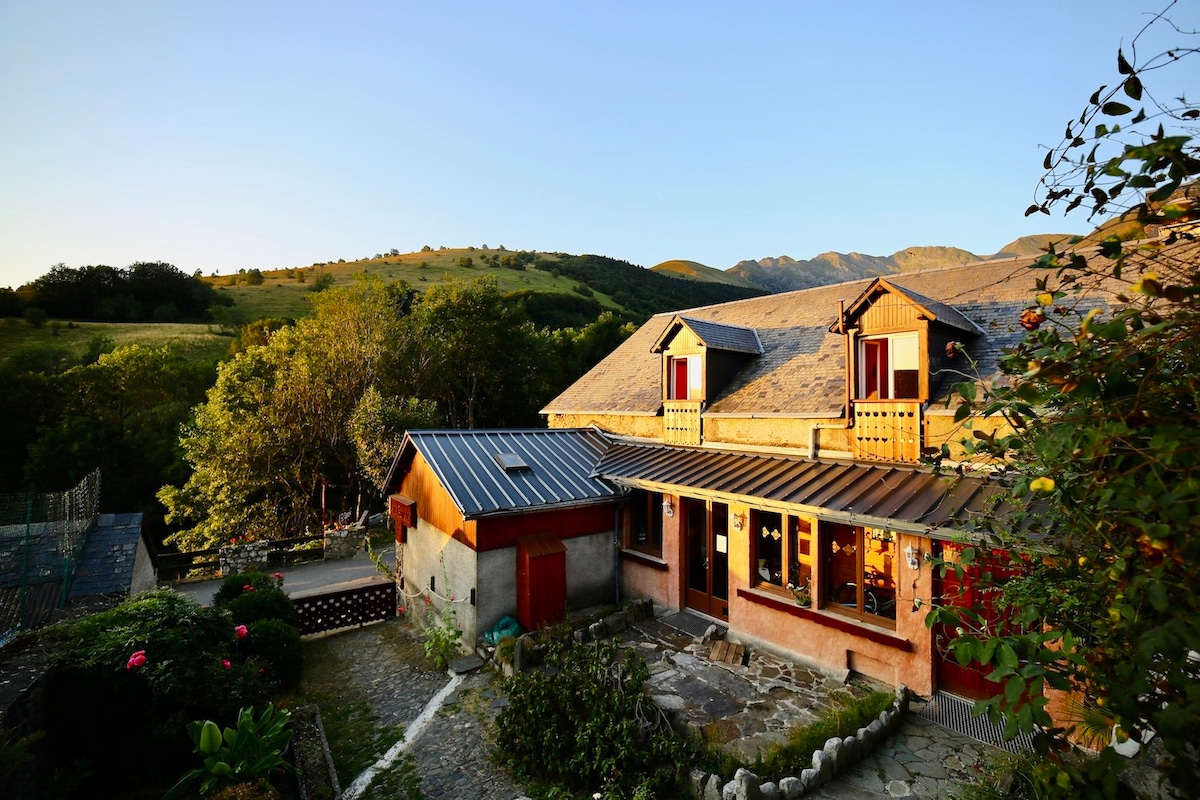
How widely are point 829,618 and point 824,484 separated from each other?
8.25ft

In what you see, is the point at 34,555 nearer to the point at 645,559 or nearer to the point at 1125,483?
the point at 645,559

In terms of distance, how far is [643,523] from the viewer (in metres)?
14.4

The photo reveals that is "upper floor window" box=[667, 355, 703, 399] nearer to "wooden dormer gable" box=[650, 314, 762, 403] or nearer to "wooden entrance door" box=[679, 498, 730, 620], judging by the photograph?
"wooden dormer gable" box=[650, 314, 762, 403]

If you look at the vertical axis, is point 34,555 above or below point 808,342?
below

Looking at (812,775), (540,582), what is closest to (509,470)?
(540,582)

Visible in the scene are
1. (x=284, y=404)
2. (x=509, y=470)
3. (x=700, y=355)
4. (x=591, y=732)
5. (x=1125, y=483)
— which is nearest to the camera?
(x=1125, y=483)

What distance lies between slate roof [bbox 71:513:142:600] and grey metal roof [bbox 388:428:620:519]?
6.12m

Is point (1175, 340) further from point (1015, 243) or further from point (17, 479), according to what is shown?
point (17, 479)

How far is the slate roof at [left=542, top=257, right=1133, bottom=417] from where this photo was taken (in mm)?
10789

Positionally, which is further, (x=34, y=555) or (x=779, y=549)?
(x=779, y=549)

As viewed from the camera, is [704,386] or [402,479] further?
[402,479]

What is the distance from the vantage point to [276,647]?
11.1 meters

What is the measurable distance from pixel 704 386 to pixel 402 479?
9691 millimetres

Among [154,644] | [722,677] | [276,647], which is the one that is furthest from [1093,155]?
[276,647]
